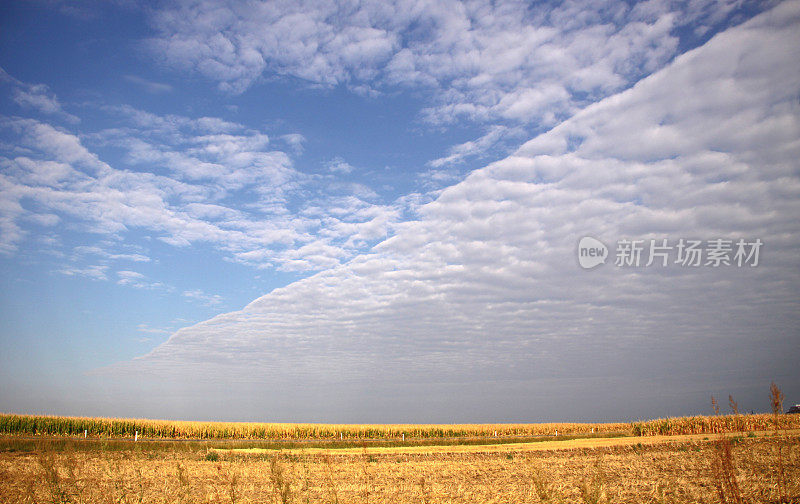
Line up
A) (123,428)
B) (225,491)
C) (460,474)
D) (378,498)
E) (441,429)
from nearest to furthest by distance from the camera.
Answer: (378,498)
(225,491)
(460,474)
(123,428)
(441,429)

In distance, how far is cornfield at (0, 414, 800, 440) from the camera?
4588 centimetres

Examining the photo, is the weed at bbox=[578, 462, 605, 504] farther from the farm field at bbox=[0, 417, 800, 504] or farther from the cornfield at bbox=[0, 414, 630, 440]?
the cornfield at bbox=[0, 414, 630, 440]

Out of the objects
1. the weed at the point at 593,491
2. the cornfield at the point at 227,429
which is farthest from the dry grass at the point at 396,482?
the cornfield at the point at 227,429

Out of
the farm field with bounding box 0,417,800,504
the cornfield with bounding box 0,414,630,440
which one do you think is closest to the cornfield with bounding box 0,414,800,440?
the cornfield with bounding box 0,414,630,440

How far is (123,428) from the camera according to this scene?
49500 mm

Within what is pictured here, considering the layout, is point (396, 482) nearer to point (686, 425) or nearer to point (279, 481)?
point (279, 481)

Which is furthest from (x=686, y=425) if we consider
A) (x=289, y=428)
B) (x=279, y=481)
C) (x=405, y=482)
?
(x=279, y=481)

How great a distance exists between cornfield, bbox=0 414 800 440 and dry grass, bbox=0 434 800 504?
99.0 feet

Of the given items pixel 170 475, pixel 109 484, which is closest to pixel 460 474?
pixel 170 475

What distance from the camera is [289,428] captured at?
57781 mm

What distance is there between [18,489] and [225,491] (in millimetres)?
5752

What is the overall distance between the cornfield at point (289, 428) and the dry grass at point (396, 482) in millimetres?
30168

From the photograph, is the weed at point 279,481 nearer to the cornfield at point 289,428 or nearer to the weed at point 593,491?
the weed at point 593,491

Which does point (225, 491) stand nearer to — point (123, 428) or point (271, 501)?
point (271, 501)
